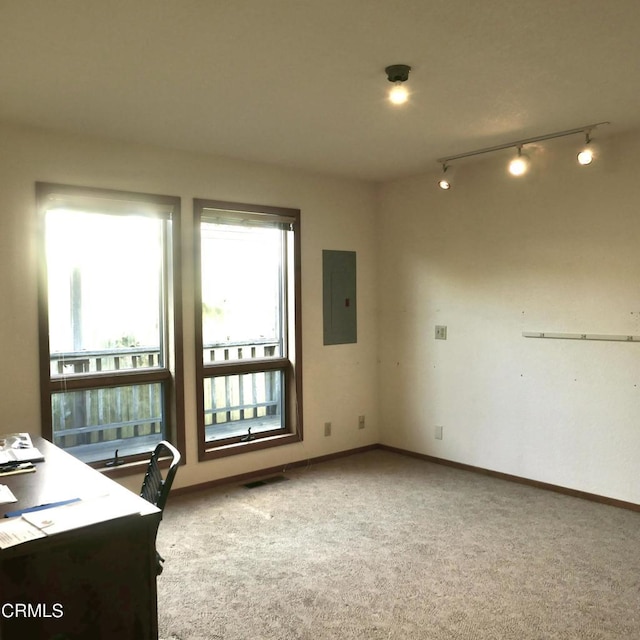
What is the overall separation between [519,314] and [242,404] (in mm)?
2257

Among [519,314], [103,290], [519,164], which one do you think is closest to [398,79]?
[519,164]

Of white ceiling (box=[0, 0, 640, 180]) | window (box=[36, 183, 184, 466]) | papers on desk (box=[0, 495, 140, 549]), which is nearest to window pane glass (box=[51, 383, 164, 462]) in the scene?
window (box=[36, 183, 184, 466])

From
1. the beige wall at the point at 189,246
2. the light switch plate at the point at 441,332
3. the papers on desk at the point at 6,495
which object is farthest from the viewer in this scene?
the light switch plate at the point at 441,332

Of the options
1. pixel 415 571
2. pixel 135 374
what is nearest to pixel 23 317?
pixel 135 374

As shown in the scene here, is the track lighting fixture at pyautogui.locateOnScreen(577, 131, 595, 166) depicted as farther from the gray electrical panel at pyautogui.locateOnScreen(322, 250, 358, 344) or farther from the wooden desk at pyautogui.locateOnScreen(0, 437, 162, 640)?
the wooden desk at pyautogui.locateOnScreen(0, 437, 162, 640)

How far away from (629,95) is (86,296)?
136 inches

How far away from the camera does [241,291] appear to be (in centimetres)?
463

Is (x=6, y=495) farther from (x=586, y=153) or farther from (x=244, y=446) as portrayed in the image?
(x=586, y=153)

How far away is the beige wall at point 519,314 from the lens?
12.7 feet

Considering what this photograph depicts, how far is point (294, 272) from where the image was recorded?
479 centimetres

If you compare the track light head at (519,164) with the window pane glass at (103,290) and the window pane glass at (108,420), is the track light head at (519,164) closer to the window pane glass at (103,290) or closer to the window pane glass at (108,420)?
the window pane glass at (103,290)

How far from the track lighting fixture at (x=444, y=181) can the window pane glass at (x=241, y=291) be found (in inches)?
52.1

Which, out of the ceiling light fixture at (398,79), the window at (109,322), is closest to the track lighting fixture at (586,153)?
the ceiling light fixture at (398,79)

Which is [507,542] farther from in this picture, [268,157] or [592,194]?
[268,157]
